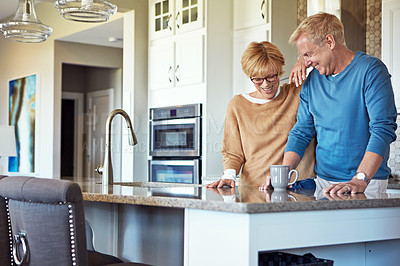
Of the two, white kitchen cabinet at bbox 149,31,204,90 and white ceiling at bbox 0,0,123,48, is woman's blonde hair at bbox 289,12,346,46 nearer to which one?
white kitchen cabinet at bbox 149,31,204,90

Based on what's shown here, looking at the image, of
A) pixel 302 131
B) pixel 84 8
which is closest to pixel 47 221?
pixel 302 131

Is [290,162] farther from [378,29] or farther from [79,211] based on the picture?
[378,29]

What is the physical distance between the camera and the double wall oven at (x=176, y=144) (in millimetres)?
4859

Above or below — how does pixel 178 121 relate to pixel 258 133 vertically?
above

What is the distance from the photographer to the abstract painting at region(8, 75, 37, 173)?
302 inches

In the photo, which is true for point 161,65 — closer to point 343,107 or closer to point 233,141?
point 233,141

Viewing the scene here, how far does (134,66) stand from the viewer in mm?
5434

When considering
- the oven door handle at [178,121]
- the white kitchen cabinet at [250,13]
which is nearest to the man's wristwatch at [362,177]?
the white kitchen cabinet at [250,13]

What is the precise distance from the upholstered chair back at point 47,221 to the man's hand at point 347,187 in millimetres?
788

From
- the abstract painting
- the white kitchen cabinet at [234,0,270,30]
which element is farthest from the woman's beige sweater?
the abstract painting

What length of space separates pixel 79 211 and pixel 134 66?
13.0ft

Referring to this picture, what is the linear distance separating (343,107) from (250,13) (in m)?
2.70

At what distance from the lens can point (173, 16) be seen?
16.9 feet

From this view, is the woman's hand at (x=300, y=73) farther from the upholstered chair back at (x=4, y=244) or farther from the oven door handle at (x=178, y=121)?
the oven door handle at (x=178, y=121)
